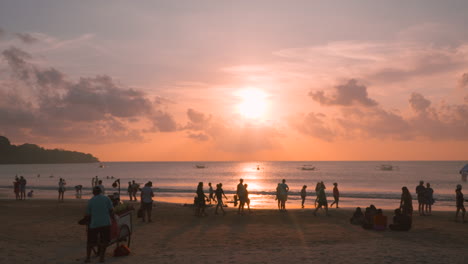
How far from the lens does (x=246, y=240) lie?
14297 mm

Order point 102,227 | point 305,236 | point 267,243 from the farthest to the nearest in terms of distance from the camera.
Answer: point 305,236, point 267,243, point 102,227

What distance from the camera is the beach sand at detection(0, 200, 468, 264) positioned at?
36.0 ft

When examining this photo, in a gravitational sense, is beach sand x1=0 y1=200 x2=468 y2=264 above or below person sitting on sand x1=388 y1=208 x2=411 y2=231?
below

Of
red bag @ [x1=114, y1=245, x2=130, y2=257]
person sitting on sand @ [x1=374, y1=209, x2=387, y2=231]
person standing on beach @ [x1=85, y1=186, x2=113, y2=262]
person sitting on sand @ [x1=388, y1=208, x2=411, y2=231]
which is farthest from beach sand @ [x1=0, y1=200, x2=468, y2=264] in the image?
person standing on beach @ [x1=85, y1=186, x2=113, y2=262]

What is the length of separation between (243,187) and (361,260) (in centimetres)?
1217

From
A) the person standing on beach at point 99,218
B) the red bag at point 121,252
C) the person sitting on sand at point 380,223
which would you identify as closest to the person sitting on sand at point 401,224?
the person sitting on sand at point 380,223

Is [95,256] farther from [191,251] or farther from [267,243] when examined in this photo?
[267,243]

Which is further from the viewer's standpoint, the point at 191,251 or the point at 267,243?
the point at 267,243

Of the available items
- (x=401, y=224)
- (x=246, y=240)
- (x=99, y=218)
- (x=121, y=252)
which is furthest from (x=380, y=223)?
(x=99, y=218)

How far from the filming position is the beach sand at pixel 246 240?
1098cm

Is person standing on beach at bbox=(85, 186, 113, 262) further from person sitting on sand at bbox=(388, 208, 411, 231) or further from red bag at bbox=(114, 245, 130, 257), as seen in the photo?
person sitting on sand at bbox=(388, 208, 411, 231)

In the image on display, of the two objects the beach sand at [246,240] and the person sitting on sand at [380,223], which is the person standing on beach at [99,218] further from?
the person sitting on sand at [380,223]

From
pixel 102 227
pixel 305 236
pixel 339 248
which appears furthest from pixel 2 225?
pixel 339 248

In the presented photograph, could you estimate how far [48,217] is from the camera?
21250mm
